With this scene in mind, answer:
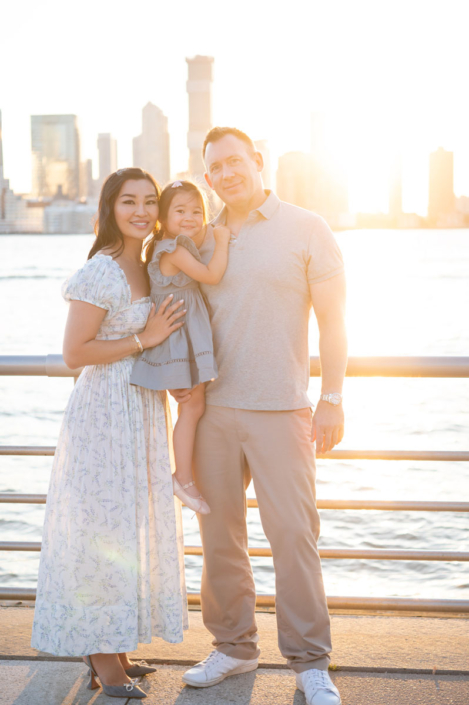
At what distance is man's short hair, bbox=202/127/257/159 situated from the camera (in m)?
2.76

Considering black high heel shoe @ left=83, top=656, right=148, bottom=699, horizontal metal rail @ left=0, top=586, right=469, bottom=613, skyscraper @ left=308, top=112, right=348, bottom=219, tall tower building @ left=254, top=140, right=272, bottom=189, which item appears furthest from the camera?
skyscraper @ left=308, top=112, right=348, bottom=219

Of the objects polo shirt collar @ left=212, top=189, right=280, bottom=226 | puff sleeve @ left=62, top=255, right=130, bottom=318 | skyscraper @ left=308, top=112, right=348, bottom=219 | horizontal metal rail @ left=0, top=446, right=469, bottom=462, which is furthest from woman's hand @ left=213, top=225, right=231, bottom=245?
skyscraper @ left=308, top=112, right=348, bottom=219

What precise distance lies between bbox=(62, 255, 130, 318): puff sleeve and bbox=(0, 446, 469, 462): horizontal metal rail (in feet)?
2.40

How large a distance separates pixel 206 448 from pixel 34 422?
14476 millimetres

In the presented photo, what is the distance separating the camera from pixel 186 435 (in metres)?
2.74

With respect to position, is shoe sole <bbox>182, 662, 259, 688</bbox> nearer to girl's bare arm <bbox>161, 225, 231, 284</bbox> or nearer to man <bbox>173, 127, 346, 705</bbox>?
man <bbox>173, 127, 346, 705</bbox>

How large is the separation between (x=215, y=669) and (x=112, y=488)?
73cm

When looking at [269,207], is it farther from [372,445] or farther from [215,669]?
[372,445]

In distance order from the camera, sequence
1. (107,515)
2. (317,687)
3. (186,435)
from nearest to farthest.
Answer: (317,687), (107,515), (186,435)

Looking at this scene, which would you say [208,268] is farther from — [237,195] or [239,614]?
[239,614]

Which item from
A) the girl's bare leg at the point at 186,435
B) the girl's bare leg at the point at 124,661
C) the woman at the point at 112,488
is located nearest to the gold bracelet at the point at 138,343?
the woman at the point at 112,488

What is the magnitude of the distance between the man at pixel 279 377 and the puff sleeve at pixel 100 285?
33 centimetres

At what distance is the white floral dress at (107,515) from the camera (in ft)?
8.61

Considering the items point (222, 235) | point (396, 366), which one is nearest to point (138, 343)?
point (222, 235)
